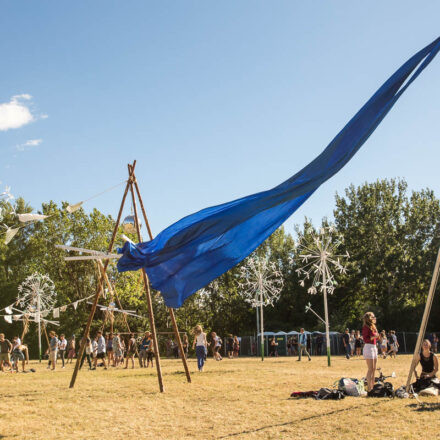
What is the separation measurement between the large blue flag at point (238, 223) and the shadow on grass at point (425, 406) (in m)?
4.00

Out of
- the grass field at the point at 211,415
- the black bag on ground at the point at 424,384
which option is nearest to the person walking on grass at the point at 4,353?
the grass field at the point at 211,415

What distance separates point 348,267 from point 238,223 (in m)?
41.7

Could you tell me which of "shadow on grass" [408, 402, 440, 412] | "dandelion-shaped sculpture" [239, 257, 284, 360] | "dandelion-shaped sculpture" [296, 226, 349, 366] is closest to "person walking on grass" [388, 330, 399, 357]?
"dandelion-shaped sculpture" [296, 226, 349, 366]

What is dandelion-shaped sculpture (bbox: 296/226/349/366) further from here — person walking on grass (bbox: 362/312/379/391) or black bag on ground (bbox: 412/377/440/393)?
black bag on ground (bbox: 412/377/440/393)

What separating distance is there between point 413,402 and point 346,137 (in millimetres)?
5104

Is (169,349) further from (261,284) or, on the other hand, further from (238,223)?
(238,223)

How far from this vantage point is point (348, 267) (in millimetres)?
46625

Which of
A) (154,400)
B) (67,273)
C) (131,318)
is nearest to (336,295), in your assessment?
(131,318)

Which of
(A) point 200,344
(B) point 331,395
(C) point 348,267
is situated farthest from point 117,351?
(C) point 348,267

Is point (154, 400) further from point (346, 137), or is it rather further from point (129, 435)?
point (346, 137)

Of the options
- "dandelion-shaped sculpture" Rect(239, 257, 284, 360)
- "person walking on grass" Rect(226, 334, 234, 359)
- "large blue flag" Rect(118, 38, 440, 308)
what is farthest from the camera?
"person walking on grass" Rect(226, 334, 234, 359)

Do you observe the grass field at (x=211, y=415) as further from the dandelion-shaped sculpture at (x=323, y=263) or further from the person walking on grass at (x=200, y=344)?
the dandelion-shaped sculpture at (x=323, y=263)

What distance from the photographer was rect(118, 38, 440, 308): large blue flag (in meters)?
6.55

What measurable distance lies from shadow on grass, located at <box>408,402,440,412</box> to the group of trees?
114 feet
